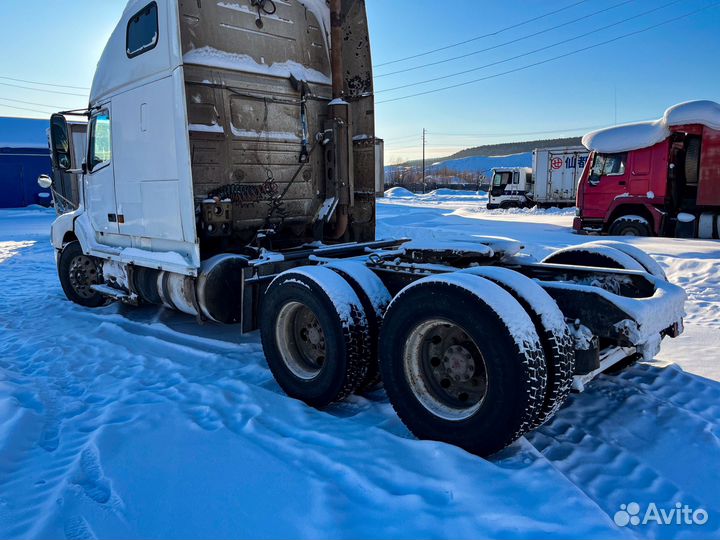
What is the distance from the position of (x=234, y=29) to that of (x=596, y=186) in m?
12.5

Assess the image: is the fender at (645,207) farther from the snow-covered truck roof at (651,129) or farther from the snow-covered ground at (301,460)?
the snow-covered ground at (301,460)

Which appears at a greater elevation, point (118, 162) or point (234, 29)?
point (234, 29)

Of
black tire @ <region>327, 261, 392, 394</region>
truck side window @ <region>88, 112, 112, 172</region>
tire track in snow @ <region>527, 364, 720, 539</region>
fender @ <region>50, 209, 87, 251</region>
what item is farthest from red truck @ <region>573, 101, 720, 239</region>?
fender @ <region>50, 209, 87, 251</region>

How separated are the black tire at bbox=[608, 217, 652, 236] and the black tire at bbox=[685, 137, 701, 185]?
1.62 metres

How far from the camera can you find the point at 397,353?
11.4 feet

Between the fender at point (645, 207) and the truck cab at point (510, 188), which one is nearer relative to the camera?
the fender at point (645, 207)

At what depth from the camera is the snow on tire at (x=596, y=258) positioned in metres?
4.55

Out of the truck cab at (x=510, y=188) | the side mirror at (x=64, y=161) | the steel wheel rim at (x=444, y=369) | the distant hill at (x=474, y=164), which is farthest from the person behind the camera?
the distant hill at (x=474, y=164)

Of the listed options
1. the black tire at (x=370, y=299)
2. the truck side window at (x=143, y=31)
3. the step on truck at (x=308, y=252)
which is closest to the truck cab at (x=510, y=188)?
the step on truck at (x=308, y=252)

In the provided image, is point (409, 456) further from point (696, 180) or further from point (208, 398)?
point (696, 180)

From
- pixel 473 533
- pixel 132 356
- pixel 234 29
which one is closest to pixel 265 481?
pixel 473 533

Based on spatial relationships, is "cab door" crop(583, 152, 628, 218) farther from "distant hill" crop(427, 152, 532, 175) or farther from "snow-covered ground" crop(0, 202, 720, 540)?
"distant hill" crop(427, 152, 532, 175)
